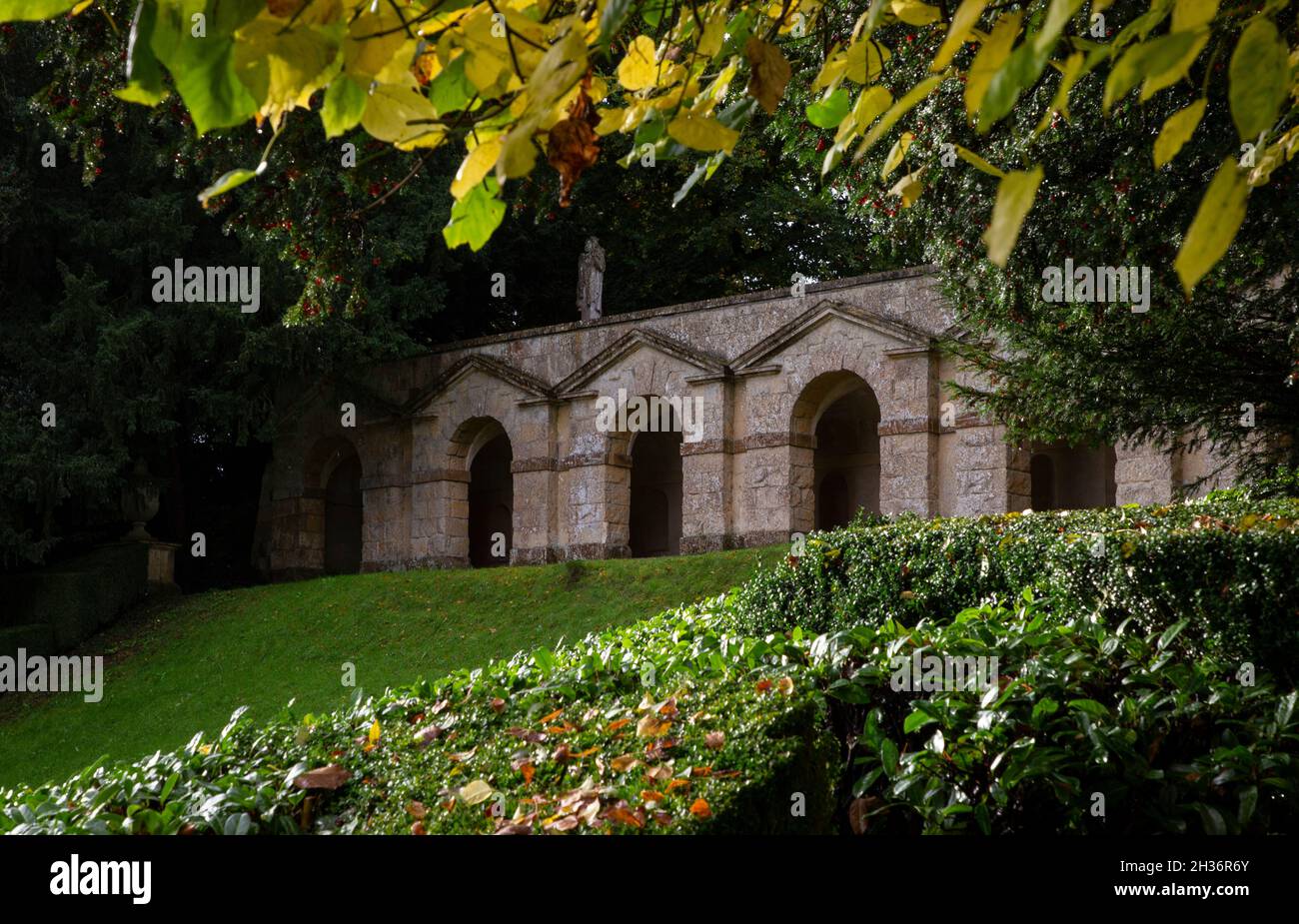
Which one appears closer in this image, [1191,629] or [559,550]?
[1191,629]

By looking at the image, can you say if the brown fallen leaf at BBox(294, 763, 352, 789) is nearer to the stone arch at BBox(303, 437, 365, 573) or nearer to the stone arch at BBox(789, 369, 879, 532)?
the stone arch at BBox(303, 437, 365, 573)

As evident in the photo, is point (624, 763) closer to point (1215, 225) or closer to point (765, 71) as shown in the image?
point (765, 71)

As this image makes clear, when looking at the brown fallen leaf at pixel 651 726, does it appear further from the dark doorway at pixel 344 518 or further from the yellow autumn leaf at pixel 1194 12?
the dark doorway at pixel 344 518

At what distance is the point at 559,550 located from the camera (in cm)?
2139

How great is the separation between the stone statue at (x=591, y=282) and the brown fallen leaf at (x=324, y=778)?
1769 cm

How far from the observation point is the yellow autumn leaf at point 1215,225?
78.0 inches

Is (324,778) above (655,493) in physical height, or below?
below

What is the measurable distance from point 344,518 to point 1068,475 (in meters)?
13.9

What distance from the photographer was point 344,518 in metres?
26.8

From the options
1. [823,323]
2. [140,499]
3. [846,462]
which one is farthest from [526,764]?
[846,462]

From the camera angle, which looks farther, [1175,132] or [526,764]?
[526,764]
